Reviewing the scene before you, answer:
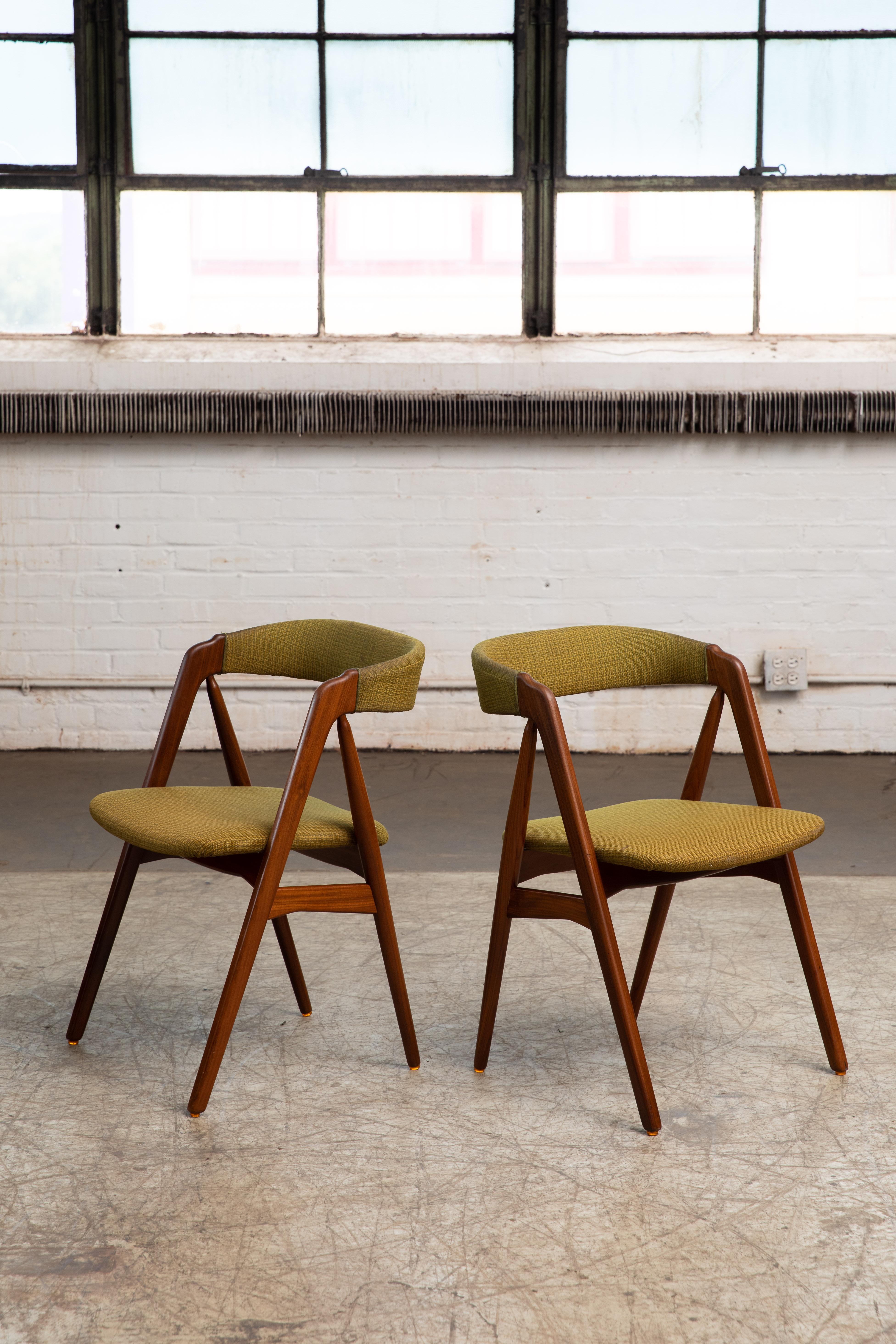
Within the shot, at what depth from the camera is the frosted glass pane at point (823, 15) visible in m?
→ 4.20

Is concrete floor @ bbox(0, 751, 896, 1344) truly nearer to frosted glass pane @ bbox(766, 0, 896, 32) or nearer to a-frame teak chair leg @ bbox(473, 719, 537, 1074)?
a-frame teak chair leg @ bbox(473, 719, 537, 1074)

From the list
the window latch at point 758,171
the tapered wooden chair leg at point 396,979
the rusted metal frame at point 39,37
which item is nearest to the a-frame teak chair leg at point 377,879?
the tapered wooden chair leg at point 396,979

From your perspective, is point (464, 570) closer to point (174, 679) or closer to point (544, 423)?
point (544, 423)

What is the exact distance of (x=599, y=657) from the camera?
2.09 metres

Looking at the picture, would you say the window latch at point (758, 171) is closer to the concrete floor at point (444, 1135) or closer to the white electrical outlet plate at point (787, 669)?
the white electrical outlet plate at point (787, 669)

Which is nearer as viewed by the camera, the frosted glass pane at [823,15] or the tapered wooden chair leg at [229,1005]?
the tapered wooden chair leg at [229,1005]

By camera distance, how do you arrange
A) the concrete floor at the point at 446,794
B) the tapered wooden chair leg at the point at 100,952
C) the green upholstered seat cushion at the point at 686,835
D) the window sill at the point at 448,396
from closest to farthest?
1. the green upholstered seat cushion at the point at 686,835
2. the tapered wooden chair leg at the point at 100,952
3. the concrete floor at the point at 446,794
4. the window sill at the point at 448,396

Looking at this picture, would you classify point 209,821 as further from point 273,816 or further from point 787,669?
point 787,669

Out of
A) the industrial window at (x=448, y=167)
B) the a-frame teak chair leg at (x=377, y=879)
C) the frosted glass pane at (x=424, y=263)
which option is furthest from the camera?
the frosted glass pane at (x=424, y=263)

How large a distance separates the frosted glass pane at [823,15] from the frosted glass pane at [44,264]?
2551mm

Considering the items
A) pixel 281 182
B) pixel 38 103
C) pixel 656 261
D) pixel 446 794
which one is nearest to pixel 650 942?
pixel 446 794

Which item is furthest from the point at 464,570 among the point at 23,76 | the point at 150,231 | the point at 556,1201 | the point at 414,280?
the point at 556,1201

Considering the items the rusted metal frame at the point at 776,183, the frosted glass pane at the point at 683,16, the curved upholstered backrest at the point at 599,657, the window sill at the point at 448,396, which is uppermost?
the frosted glass pane at the point at 683,16

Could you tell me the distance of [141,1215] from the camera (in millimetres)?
1482
